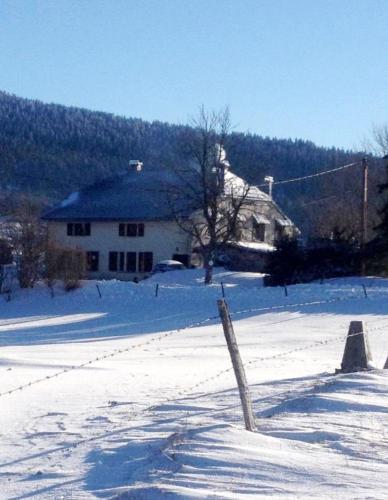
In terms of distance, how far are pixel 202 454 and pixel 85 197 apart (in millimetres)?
66849

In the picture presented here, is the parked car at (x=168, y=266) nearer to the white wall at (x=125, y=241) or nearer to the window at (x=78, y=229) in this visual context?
the white wall at (x=125, y=241)

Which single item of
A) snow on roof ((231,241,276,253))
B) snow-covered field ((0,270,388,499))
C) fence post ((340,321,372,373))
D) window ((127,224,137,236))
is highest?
window ((127,224,137,236))

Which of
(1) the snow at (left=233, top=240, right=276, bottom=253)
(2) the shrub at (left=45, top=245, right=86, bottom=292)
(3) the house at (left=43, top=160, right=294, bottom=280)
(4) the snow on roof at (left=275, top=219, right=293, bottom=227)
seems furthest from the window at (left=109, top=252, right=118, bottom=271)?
(2) the shrub at (left=45, top=245, right=86, bottom=292)

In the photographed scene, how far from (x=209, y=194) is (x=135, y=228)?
1189 cm

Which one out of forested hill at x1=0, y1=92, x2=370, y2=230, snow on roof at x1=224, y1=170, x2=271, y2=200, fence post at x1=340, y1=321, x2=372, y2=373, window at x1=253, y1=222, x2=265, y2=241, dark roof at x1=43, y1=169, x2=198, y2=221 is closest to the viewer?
fence post at x1=340, y1=321, x2=372, y2=373

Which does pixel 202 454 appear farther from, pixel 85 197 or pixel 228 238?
pixel 85 197

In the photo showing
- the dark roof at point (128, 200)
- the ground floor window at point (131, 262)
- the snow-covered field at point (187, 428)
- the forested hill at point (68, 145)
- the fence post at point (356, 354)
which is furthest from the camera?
the forested hill at point (68, 145)

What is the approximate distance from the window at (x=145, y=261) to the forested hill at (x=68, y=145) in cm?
8626

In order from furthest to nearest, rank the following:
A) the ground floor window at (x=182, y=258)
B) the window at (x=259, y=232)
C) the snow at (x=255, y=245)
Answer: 1. the window at (x=259, y=232)
2. the ground floor window at (x=182, y=258)
3. the snow at (x=255, y=245)

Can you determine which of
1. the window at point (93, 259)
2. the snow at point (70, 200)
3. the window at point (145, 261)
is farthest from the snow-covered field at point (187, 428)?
the snow at point (70, 200)

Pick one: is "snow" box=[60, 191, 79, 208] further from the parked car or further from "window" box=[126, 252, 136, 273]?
the parked car

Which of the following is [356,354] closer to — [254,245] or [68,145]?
[254,245]

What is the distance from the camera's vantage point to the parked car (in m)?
63.2

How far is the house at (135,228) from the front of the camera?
68062mm
